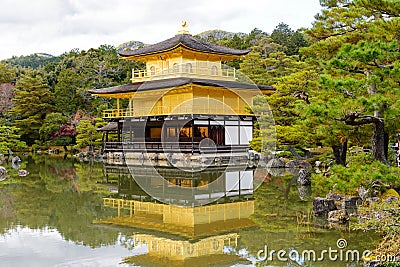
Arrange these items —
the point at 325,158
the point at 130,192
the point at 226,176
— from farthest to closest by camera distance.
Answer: the point at 325,158 → the point at 226,176 → the point at 130,192

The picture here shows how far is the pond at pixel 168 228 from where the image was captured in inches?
262

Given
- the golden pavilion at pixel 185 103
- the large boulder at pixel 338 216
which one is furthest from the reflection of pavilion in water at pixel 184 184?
the large boulder at pixel 338 216

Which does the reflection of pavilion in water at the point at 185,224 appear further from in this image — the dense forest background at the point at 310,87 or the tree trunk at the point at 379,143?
the tree trunk at the point at 379,143

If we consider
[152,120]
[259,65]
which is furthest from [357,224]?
[259,65]

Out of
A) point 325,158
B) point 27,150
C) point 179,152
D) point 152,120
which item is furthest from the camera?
point 27,150

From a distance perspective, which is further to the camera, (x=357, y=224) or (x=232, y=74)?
(x=232, y=74)

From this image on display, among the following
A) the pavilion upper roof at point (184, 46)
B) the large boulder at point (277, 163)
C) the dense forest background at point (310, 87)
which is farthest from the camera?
the pavilion upper roof at point (184, 46)

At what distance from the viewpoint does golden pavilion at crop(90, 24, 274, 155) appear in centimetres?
2292

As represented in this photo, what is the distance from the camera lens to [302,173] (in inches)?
544

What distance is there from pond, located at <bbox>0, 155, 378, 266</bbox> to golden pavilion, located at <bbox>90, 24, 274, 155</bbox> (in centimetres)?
823

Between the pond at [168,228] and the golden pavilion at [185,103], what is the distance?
8231 mm

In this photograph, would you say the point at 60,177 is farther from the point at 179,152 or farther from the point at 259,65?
the point at 259,65

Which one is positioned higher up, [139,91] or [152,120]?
[139,91]

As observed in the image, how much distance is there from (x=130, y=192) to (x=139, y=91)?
12.6m
